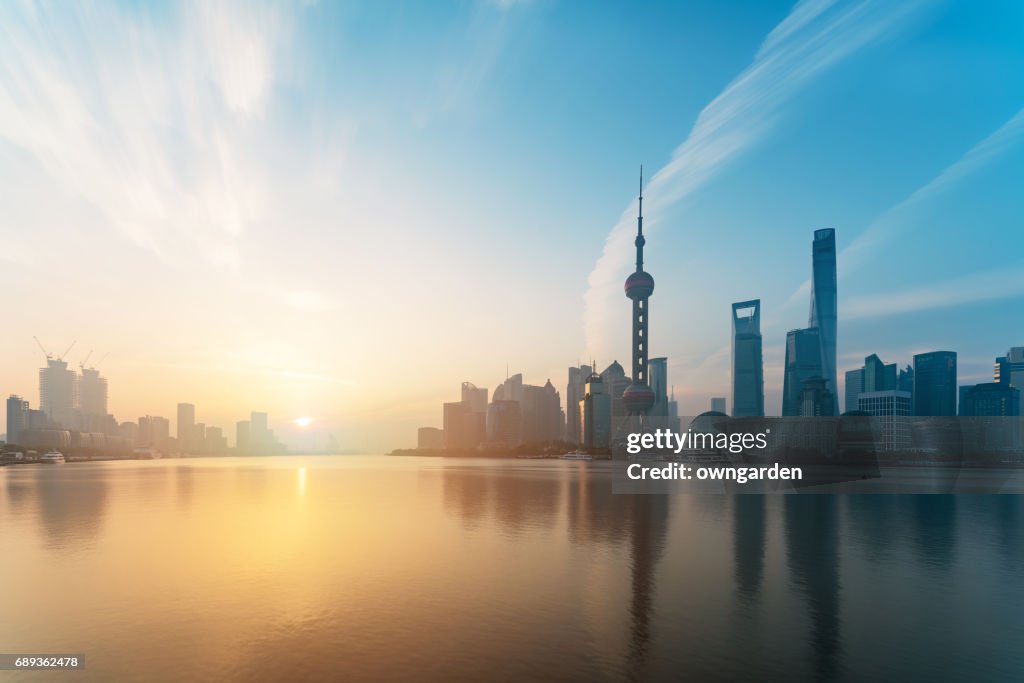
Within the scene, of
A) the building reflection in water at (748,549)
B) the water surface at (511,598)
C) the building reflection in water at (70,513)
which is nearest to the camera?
the water surface at (511,598)

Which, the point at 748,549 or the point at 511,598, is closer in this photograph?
the point at 511,598

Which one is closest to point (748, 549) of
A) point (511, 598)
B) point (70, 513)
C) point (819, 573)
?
point (819, 573)

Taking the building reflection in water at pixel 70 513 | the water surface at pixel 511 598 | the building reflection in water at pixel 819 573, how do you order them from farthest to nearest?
the building reflection in water at pixel 70 513
the building reflection in water at pixel 819 573
the water surface at pixel 511 598

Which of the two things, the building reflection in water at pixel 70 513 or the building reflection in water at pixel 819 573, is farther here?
the building reflection in water at pixel 70 513

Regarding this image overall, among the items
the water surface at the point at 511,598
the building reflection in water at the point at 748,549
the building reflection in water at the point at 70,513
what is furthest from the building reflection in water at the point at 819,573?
the building reflection in water at the point at 70,513

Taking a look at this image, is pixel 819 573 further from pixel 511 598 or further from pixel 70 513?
pixel 70 513

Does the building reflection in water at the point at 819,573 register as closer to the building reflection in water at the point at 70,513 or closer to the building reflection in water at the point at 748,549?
the building reflection in water at the point at 748,549

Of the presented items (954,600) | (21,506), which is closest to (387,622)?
(954,600)

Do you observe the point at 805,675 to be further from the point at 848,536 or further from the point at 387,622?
the point at 848,536

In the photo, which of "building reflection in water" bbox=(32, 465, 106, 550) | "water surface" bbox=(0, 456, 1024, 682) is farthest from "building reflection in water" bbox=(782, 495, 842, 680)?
"building reflection in water" bbox=(32, 465, 106, 550)
